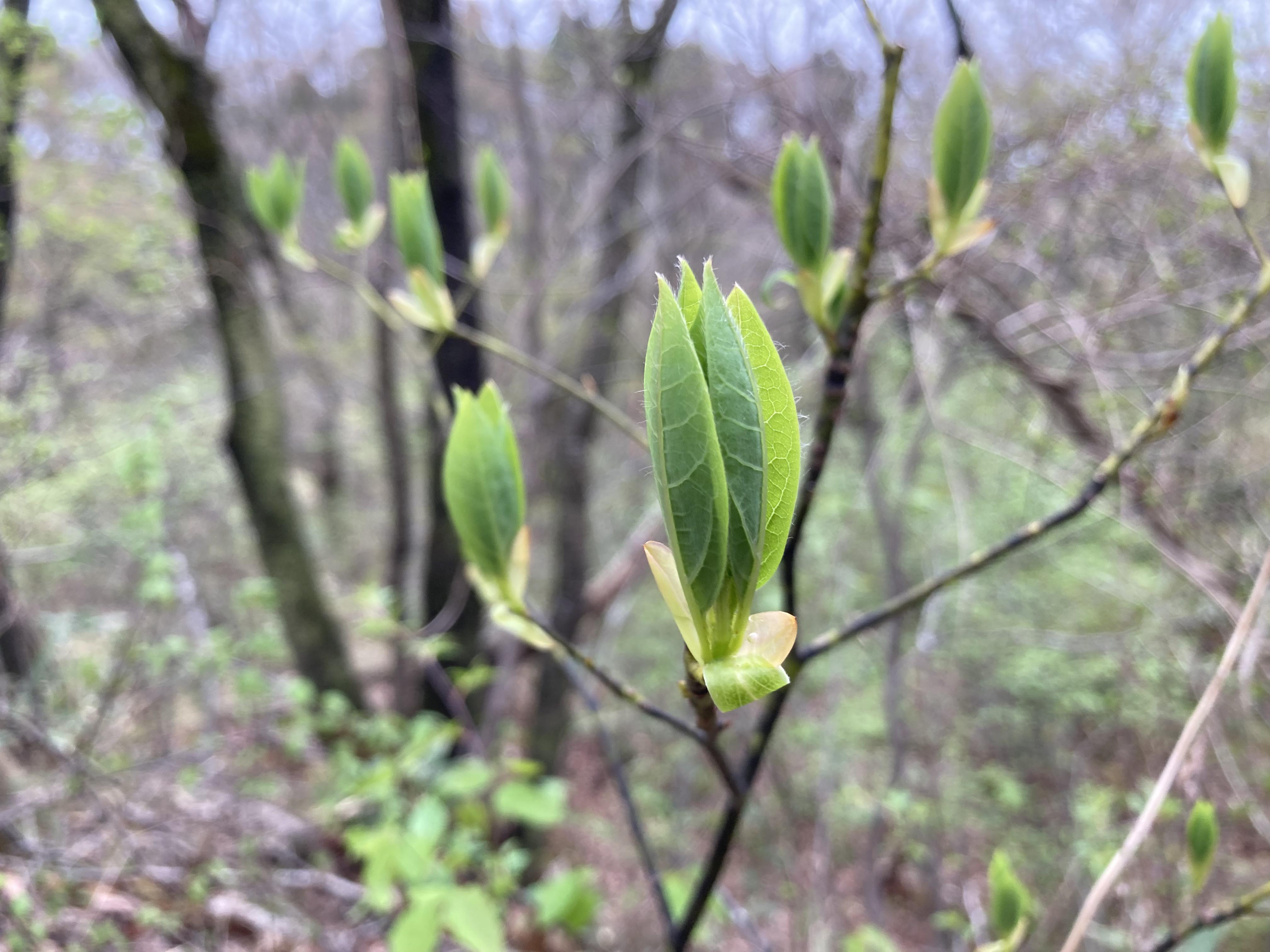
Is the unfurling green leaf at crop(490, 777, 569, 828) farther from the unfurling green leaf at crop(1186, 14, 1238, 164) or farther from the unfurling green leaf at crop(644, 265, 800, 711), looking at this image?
the unfurling green leaf at crop(1186, 14, 1238, 164)

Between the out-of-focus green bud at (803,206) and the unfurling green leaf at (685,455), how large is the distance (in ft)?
0.99

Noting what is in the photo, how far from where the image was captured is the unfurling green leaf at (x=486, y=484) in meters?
0.50

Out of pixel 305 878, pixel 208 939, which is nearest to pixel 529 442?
pixel 305 878

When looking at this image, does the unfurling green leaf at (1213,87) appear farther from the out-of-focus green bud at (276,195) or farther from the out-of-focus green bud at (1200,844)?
the out-of-focus green bud at (276,195)

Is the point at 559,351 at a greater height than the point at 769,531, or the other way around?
the point at 559,351

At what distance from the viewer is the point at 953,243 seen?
594 millimetres

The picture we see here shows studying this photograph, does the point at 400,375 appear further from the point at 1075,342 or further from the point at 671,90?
the point at 1075,342

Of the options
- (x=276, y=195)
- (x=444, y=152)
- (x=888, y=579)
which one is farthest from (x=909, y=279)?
(x=444, y=152)

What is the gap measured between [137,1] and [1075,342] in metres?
3.44

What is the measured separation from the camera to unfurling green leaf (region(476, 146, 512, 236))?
114 cm

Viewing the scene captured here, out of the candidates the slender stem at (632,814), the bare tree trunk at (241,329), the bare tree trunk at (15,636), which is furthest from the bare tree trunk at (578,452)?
the slender stem at (632,814)

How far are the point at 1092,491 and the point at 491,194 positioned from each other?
98 cm

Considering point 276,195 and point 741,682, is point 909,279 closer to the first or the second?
point 741,682

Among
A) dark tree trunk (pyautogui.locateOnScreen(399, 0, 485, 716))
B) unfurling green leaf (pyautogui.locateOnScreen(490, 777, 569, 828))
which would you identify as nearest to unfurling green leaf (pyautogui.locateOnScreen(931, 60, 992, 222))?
unfurling green leaf (pyautogui.locateOnScreen(490, 777, 569, 828))
